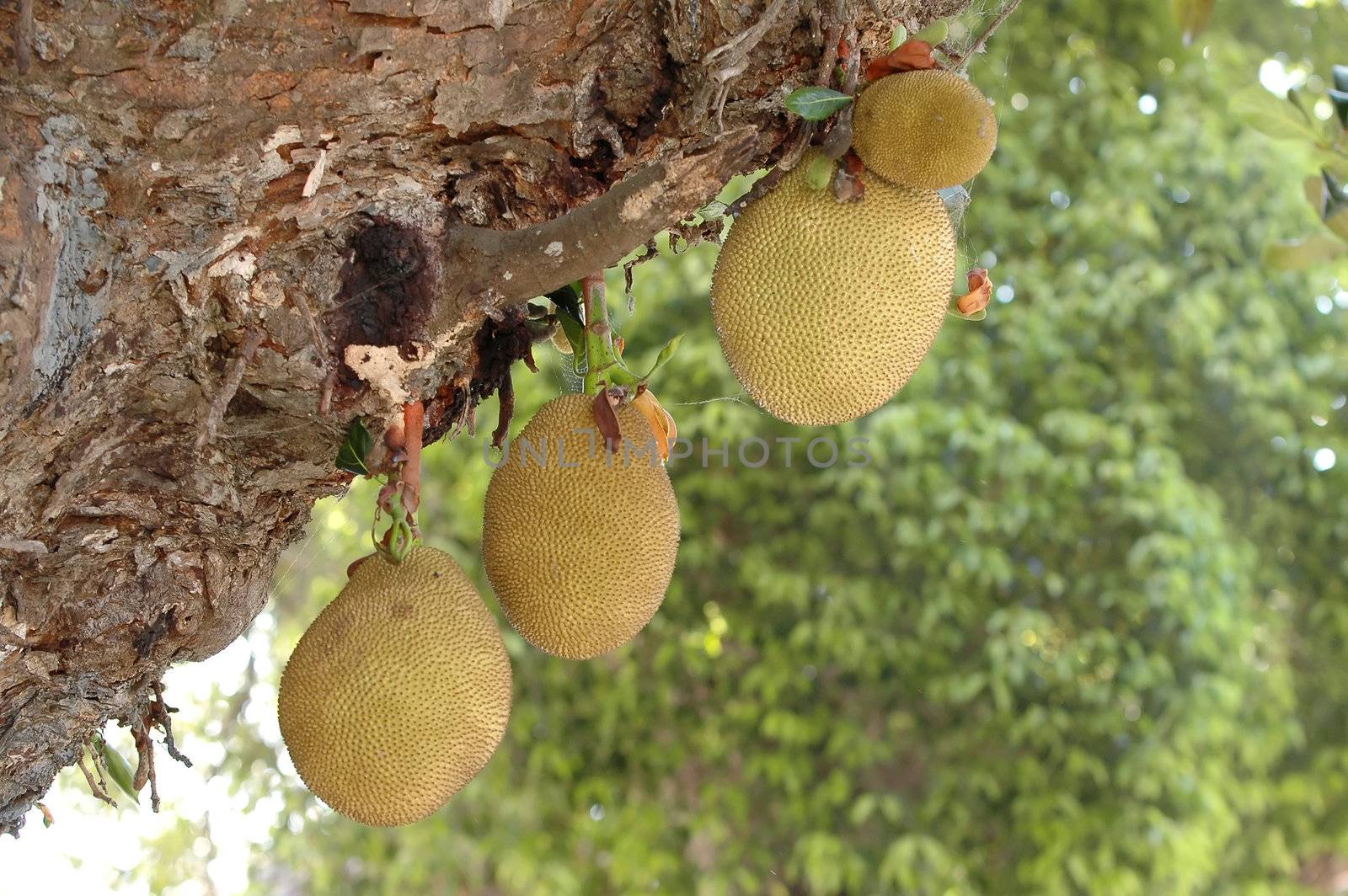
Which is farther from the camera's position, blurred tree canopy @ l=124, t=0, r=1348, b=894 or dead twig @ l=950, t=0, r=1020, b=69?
blurred tree canopy @ l=124, t=0, r=1348, b=894

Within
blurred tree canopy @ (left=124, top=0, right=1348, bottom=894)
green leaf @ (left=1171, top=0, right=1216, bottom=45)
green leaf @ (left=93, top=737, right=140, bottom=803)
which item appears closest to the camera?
green leaf @ (left=1171, top=0, right=1216, bottom=45)

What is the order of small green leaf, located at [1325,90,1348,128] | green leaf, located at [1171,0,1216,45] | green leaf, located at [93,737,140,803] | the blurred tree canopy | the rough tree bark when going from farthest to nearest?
1. the blurred tree canopy
2. green leaf, located at [93,737,140,803]
3. small green leaf, located at [1325,90,1348,128]
4. the rough tree bark
5. green leaf, located at [1171,0,1216,45]

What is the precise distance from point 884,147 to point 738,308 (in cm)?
14

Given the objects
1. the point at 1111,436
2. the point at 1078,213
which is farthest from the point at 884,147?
the point at 1078,213

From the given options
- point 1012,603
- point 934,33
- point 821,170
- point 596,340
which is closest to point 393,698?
point 596,340

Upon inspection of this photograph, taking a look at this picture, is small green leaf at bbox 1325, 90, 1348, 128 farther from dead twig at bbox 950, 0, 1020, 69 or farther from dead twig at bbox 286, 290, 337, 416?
dead twig at bbox 286, 290, 337, 416

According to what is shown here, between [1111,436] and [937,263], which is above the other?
[937,263]

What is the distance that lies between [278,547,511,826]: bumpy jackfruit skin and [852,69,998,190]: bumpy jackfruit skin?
16.6 inches

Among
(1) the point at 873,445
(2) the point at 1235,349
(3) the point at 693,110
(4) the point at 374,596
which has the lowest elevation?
(2) the point at 1235,349

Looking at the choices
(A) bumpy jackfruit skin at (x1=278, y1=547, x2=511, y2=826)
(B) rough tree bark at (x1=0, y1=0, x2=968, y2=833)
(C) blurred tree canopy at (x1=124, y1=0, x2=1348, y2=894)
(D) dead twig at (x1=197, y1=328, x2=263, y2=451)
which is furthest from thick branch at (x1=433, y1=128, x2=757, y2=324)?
(C) blurred tree canopy at (x1=124, y1=0, x2=1348, y2=894)

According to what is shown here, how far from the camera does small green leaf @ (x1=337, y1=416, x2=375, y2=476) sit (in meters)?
0.77

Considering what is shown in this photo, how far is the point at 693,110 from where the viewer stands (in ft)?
2.25

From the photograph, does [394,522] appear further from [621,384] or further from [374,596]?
[621,384]

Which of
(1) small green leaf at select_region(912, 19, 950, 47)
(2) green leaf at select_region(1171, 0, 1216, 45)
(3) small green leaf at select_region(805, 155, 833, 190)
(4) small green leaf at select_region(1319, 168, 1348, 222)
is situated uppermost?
(2) green leaf at select_region(1171, 0, 1216, 45)
